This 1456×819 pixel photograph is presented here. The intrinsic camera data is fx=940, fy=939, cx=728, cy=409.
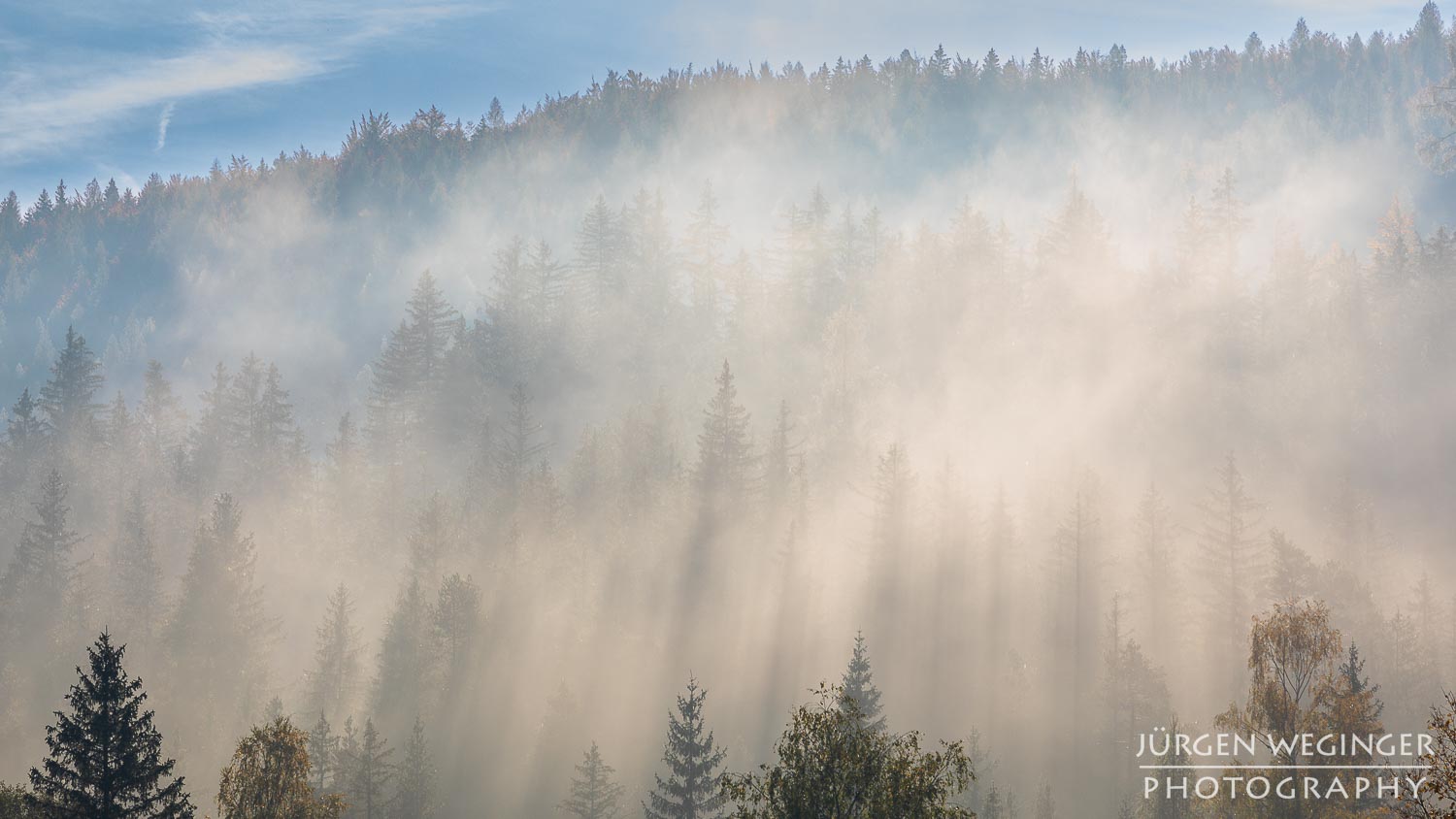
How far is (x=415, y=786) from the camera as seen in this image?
4675cm

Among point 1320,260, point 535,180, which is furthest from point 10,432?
point 1320,260

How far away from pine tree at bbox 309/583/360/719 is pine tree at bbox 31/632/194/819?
37.2m

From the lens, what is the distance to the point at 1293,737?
25.2 m

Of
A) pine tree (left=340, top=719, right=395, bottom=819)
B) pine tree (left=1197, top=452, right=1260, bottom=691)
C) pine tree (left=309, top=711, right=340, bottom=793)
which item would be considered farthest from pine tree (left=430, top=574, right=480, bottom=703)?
pine tree (left=1197, top=452, right=1260, bottom=691)

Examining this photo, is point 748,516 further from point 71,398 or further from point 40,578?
point 71,398

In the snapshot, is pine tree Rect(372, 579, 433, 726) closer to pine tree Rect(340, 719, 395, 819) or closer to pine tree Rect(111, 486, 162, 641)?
pine tree Rect(340, 719, 395, 819)

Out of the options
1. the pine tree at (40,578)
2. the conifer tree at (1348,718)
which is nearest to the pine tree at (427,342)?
the pine tree at (40,578)

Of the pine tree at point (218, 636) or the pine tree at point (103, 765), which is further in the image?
the pine tree at point (218, 636)

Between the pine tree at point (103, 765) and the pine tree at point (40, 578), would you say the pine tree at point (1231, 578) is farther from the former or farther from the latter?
the pine tree at point (40, 578)

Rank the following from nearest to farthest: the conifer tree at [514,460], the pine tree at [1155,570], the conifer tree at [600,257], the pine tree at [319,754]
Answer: the pine tree at [319,754]
the pine tree at [1155,570]
the conifer tree at [514,460]
the conifer tree at [600,257]

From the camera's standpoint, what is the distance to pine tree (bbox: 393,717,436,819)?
46.4m

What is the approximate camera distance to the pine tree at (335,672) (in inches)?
2356

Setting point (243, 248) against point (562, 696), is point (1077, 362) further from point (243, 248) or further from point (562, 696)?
point (243, 248)

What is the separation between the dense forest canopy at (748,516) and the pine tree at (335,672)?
0.33 meters
